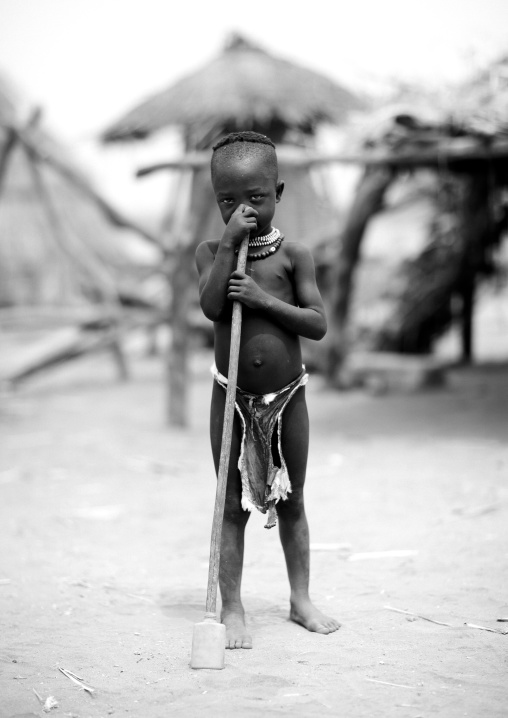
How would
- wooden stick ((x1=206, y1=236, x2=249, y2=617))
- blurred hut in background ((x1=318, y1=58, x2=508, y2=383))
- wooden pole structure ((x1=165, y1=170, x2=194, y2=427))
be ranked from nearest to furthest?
wooden stick ((x1=206, y1=236, x2=249, y2=617))
blurred hut in background ((x1=318, y1=58, x2=508, y2=383))
wooden pole structure ((x1=165, y1=170, x2=194, y2=427))

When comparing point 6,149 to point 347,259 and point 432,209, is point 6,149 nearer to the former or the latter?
point 347,259

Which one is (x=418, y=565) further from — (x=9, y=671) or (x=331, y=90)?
(x=331, y=90)

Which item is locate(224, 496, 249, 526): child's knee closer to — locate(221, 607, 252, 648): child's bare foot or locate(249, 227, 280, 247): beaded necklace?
locate(221, 607, 252, 648): child's bare foot

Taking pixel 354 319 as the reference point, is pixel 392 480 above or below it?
below

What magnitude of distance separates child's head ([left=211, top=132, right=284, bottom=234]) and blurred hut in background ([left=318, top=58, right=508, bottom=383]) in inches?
124

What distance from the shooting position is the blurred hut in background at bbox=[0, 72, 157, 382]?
772 centimetres

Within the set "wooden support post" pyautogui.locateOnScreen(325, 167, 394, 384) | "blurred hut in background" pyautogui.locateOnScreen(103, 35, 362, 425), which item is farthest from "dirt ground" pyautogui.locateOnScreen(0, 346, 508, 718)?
"blurred hut in background" pyautogui.locateOnScreen(103, 35, 362, 425)

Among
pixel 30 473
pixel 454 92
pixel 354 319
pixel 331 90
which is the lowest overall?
pixel 30 473

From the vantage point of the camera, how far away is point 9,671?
2363 millimetres

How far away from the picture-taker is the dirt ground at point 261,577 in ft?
7.25

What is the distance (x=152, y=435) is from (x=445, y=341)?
21.7 feet

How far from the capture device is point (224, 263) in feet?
8.61

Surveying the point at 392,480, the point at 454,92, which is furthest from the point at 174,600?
the point at 454,92

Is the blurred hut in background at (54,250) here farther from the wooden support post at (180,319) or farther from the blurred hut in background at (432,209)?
the blurred hut in background at (432,209)
